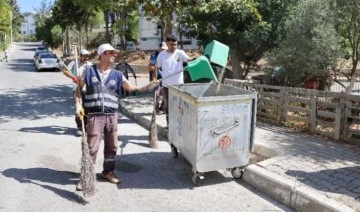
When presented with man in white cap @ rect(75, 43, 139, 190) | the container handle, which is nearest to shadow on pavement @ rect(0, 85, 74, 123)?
man in white cap @ rect(75, 43, 139, 190)

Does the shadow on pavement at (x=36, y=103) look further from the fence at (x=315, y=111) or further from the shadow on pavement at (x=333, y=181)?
the shadow on pavement at (x=333, y=181)

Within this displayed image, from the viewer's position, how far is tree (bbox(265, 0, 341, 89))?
9516 millimetres

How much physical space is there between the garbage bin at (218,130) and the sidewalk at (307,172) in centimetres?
32

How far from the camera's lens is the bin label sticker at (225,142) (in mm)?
Result: 4903

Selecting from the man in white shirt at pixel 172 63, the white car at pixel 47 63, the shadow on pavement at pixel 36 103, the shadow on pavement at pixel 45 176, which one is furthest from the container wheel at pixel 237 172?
the white car at pixel 47 63

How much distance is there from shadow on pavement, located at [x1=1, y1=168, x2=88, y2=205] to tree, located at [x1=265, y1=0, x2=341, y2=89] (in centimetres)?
652

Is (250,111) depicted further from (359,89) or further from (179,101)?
(359,89)

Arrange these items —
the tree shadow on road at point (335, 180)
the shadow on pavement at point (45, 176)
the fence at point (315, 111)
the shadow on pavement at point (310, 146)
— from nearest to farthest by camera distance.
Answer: the tree shadow on road at point (335, 180)
the shadow on pavement at point (45, 176)
the shadow on pavement at point (310, 146)
the fence at point (315, 111)

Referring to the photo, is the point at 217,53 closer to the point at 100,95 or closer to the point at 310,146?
the point at 100,95

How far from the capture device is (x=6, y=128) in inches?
334

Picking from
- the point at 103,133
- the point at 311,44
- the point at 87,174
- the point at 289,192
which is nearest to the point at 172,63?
the point at 103,133

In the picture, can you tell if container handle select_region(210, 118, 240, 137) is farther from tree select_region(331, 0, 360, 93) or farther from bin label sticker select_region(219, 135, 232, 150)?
tree select_region(331, 0, 360, 93)

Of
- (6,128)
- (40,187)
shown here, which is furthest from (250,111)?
(6,128)

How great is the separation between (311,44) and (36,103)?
823 cm
